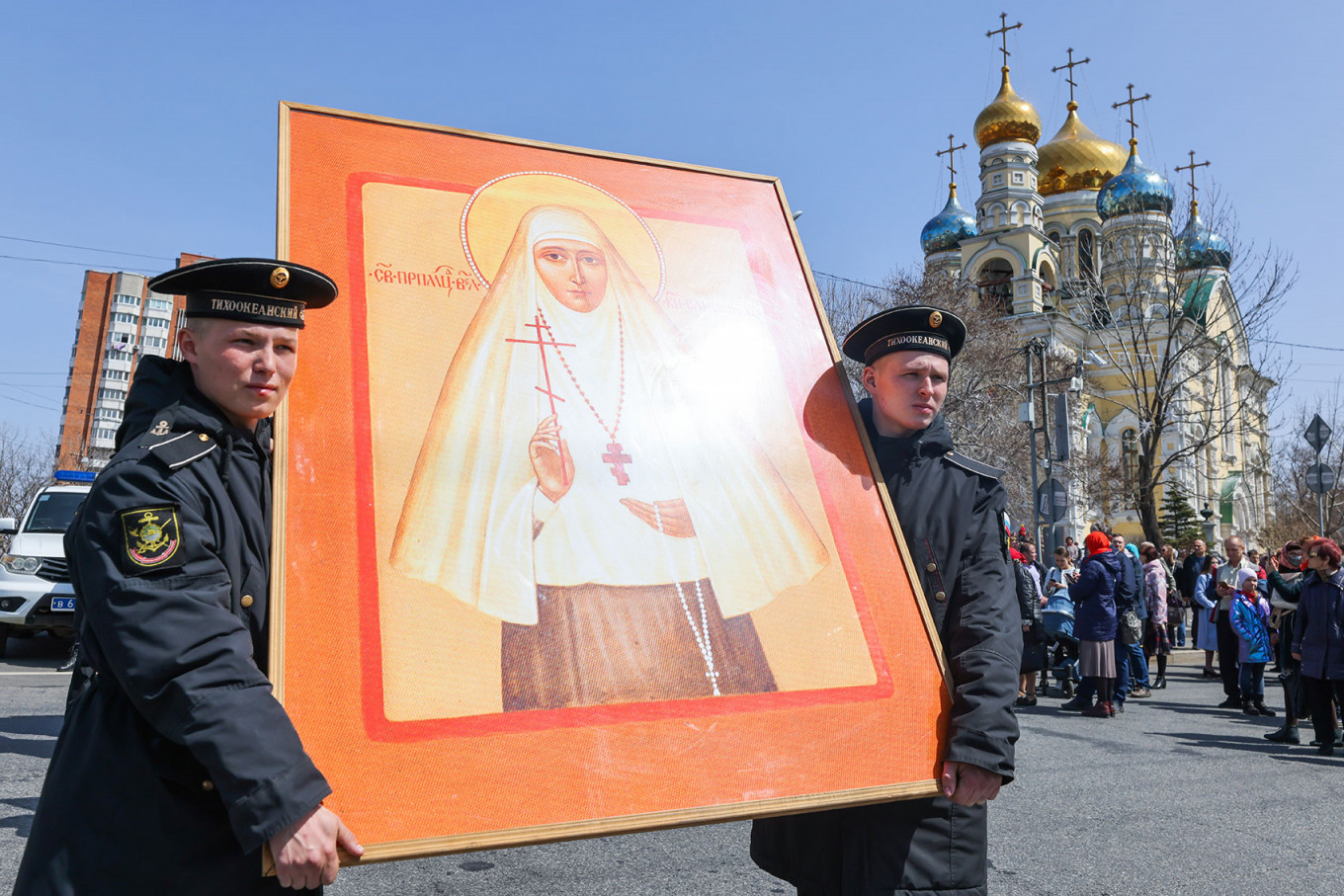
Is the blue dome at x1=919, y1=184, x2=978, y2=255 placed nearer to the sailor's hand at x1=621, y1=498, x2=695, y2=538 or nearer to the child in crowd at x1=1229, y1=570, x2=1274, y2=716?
the child in crowd at x1=1229, y1=570, x2=1274, y2=716

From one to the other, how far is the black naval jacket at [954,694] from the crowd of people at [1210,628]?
17.1 ft

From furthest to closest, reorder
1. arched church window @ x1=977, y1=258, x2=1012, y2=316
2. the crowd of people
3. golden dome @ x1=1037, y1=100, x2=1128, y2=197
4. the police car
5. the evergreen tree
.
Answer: golden dome @ x1=1037, y1=100, x2=1128, y2=197 < arched church window @ x1=977, y1=258, x2=1012, y2=316 < the evergreen tree < the police car < the crowd of people

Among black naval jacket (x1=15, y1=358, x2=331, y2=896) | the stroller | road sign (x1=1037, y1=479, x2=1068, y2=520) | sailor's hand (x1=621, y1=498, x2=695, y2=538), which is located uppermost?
road sign (x1=1037, y1=479, x2=1068, y2=520)

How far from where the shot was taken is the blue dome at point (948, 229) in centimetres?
4578

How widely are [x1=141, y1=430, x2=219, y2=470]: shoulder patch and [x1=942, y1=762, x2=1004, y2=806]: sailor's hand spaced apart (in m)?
1.69

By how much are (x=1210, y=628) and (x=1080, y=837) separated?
30.5 feet

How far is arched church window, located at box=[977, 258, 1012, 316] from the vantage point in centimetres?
4131

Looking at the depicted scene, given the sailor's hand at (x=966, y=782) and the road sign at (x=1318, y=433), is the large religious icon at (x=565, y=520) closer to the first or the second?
the sailor's hand at (x=966, y=782)

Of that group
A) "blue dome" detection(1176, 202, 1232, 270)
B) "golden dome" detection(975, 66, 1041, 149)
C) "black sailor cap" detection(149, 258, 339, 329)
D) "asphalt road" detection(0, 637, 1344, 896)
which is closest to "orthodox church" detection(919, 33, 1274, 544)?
"golden dome" detection(975, 66, 1041, 149)

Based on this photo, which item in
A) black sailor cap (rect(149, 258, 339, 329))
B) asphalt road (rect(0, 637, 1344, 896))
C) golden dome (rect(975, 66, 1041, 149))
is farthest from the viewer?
golden dome (rect(975, 66, 1041, 149))

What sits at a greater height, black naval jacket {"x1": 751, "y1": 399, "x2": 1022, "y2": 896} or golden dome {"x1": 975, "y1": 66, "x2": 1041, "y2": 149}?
golden dome {"x1": 975, "y1": 66, "x2": 1041, "y2": 149}

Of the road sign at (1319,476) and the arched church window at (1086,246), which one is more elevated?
the arched church window at (1086,246)

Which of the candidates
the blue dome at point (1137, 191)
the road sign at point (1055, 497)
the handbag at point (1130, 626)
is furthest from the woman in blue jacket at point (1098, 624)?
the blue dome at point (1137, 191)

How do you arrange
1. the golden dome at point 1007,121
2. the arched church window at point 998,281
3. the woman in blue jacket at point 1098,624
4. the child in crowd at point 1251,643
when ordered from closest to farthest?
the woman in blue jacket at point 1098,624, the child in crowd at point 1251,643, the arched church window at point 998,281, the golden dome at point 1007,121
